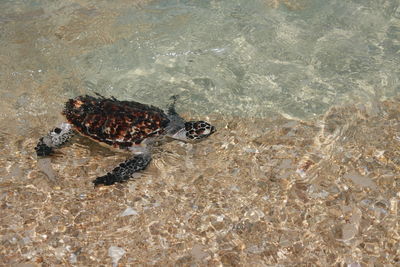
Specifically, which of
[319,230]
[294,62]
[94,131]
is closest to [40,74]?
[94,131]

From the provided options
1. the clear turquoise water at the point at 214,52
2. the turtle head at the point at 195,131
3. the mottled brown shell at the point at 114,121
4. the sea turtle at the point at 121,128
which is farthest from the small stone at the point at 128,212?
the clear turquoise water at the point at 214,52

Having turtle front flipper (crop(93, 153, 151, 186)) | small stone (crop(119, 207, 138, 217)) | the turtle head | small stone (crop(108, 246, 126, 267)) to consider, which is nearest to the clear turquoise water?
the turtle head

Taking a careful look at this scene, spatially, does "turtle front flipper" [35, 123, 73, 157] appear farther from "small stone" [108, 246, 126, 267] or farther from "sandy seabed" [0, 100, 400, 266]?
"small stone" [108, 246, 126, 267]

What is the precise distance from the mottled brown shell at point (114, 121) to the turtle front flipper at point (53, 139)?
0.15 metres

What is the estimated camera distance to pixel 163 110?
709cm

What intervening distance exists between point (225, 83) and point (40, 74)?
12.0 feet

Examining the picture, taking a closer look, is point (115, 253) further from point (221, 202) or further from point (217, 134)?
point (217, 134)

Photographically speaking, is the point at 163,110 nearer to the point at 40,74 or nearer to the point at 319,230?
the point at 40,74

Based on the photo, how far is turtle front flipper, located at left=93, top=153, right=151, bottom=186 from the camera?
549cm

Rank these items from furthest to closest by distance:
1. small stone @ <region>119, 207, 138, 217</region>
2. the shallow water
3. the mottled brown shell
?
the mottled brown shell
small stone @ <region>119, 207, 138, 217</region>
the shallow water

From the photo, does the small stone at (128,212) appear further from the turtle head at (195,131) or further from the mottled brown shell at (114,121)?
the turtle head at (195,131)

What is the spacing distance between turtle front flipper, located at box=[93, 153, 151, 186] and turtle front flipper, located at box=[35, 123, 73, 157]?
1.07m

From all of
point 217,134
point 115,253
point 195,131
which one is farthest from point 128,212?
point 217,134

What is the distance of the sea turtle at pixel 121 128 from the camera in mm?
6043
